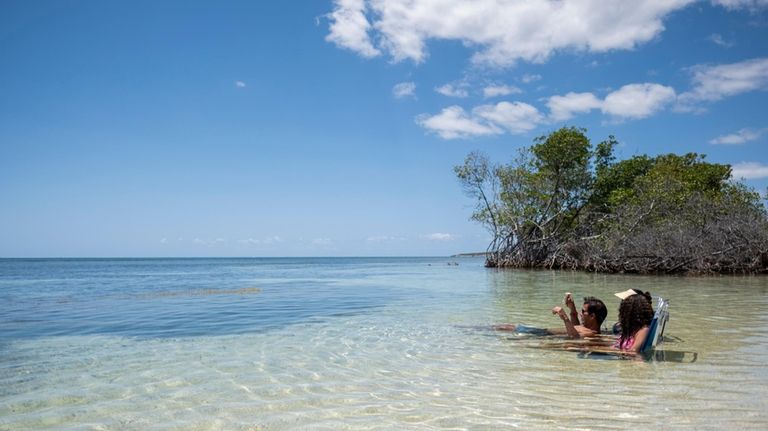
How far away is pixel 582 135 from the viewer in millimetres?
37188

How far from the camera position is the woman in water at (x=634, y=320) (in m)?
6.26

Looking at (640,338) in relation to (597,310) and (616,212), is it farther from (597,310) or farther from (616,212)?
(616,212)

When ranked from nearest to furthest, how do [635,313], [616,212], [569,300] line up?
[635,313]
[569,300]
[616,212]

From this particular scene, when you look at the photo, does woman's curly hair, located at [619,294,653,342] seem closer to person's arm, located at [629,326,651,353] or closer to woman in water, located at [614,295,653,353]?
woman in water, located at [614,295,653,353]

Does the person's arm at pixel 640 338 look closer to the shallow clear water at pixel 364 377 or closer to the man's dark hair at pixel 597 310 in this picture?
the shallow clear water at pixel 364 377

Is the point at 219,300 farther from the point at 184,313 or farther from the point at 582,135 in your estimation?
the point at 582,135

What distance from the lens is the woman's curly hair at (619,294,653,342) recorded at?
6.34 m

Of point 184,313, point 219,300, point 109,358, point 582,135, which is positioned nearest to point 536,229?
point 582,135

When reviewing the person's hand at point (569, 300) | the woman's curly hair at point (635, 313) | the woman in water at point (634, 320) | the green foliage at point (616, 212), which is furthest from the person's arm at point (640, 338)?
the green foliage at point (616, 212)

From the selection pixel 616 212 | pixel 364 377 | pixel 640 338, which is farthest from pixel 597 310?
pixel 616 212

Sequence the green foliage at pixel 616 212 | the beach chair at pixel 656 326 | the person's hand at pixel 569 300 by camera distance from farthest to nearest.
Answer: the green foliage at pixel 616 212 → the person's hand at pixel 569 300 → the beach chair at pixel 656 326

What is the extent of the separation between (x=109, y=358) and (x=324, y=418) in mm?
3984

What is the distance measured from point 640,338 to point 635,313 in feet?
1.13

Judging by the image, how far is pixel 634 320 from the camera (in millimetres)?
6422
